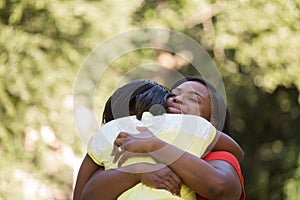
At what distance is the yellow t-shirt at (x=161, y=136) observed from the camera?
223 centimetres

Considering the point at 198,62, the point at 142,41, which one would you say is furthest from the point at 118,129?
the point at 142,41

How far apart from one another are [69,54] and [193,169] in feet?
14.2

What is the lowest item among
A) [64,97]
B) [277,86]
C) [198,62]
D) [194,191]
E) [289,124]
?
[289,124]

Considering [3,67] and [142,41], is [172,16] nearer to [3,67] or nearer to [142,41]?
[142,41]

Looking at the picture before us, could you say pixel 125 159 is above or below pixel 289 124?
above

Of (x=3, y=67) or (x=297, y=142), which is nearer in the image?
(x=3, y=67)

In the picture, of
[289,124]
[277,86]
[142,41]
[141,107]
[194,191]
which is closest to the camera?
[194,191]

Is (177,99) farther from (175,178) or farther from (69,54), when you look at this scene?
(69,54)

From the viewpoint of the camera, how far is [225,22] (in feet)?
21.8

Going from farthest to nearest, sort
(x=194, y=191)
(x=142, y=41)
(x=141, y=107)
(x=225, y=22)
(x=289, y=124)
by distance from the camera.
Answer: (x=289, y=124), (x=225, y=22), (x=142, y=41), (x=141, y=107), (x=194, y=191)

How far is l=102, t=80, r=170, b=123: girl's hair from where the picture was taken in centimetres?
237

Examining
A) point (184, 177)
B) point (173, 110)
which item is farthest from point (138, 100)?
point (184, 177)

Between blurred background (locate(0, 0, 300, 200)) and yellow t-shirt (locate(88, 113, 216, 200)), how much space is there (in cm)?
378

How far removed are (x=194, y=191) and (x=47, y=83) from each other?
14.1ft
